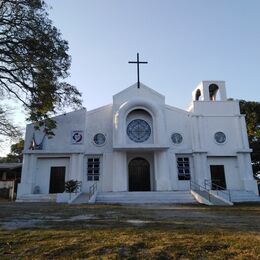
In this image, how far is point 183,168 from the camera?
21484 mm

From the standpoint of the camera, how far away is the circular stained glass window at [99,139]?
71.1 ft

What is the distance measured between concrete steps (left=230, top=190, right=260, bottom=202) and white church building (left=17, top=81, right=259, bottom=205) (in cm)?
8

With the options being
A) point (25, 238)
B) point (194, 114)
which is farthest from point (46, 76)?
point (194, 114)

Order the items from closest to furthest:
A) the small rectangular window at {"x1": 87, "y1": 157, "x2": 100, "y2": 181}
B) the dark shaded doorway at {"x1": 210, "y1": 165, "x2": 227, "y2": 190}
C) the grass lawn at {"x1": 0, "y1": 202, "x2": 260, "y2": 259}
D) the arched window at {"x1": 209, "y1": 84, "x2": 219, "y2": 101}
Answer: the grass lawn at {"x1": 0, "y1": 202, "x2": 260, "y2": 259} → the small rectangular window at {"x1": 87, "y1": 157, "x2": 100, "y2": 181} → the dark shaded doorway at {"x1": 210, "y1": 165, "x2": 227, "y2": 190} → the arched window at {"x1": 209, "y1": 84, "x2": 219, "y2": 101}

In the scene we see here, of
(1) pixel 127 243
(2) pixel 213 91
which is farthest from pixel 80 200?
(2) pixel 213 91

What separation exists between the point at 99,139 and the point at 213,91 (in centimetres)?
1069

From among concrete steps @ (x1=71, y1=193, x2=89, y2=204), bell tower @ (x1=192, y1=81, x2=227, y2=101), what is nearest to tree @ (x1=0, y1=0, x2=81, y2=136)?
concrete steps @ (x1=71, y1=193, x2=89, y2=204)

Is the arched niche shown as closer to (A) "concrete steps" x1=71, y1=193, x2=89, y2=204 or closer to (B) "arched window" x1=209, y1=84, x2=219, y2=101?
(A) "concrete steps" x1=71, y1=193, x2=89, y2=204

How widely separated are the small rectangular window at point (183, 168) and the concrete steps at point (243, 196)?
338 centimetres

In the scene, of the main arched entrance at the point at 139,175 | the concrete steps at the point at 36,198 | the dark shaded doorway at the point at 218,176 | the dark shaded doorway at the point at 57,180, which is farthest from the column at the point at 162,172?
the concrete steps at the point at 36,198

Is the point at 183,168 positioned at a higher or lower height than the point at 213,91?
lower

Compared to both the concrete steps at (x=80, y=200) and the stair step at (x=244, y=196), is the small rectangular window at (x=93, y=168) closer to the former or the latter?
the concrete steps at (x=80, y=200)

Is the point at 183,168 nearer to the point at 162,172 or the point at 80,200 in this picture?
the point at 162,172

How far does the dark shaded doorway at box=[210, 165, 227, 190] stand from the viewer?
21284 millimetres
